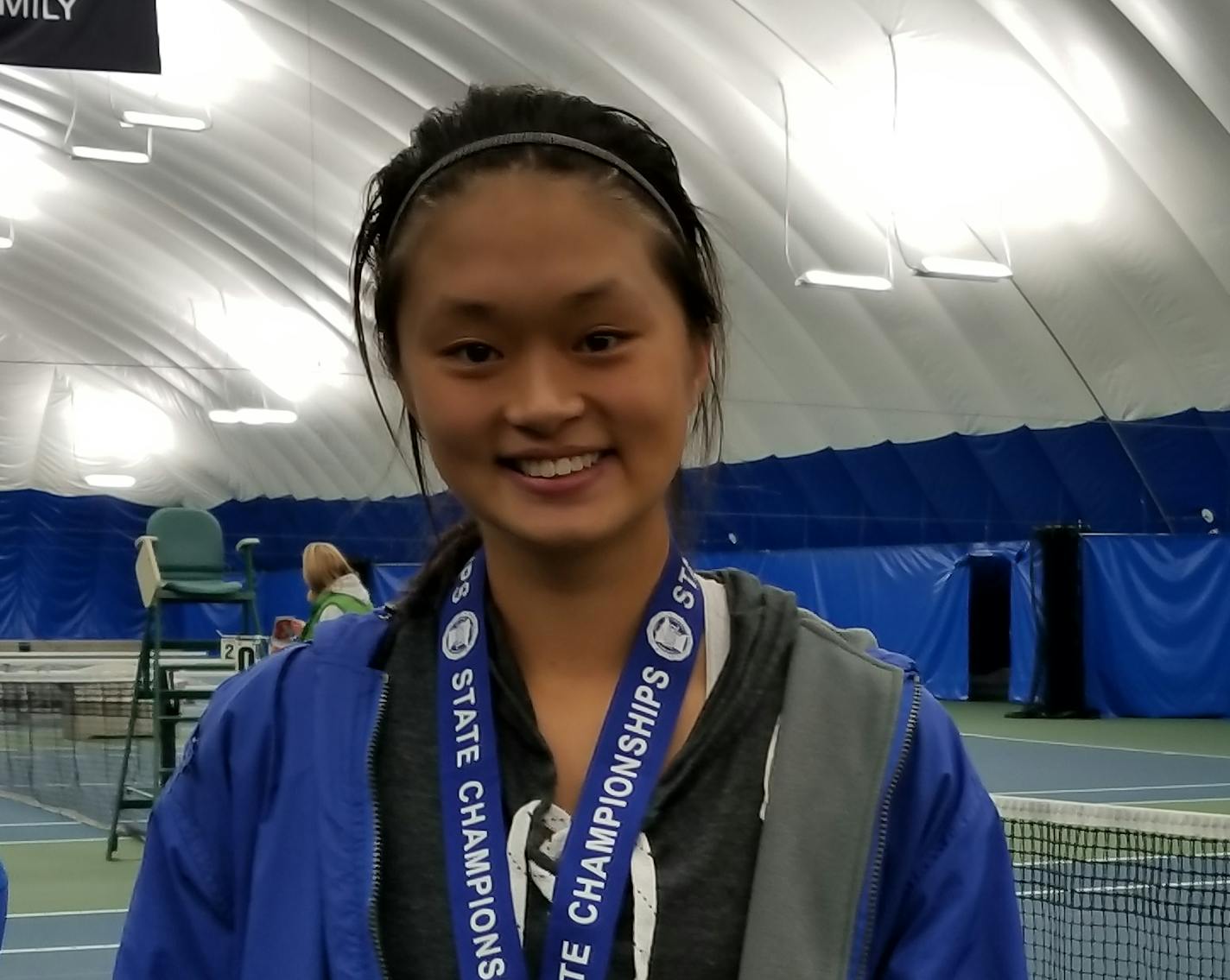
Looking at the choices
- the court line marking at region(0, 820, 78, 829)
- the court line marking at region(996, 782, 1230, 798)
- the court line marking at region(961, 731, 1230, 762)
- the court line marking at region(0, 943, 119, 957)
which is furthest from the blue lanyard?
the court line marking at region(961, 731, 1230, 762)

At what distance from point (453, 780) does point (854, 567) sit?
53.6ft

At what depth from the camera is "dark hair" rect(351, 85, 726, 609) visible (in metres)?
1.26

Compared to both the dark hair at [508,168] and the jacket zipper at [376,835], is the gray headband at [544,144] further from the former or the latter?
the jacket zipper at [376,835]

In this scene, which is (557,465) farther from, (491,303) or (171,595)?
(171,595)

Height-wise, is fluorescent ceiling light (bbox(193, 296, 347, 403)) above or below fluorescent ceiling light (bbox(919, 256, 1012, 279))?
below

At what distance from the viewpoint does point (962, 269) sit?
52.3 ft

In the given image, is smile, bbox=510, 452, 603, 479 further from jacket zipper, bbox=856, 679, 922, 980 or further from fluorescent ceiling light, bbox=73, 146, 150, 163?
fluorescent ceiling light, bbox=73, 146, 150, 163

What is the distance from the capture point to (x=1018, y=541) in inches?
714

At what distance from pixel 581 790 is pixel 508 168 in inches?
17.0

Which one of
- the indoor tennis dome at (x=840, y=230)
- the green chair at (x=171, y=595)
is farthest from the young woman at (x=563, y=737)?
the indoor tennis dome at (x=840, y=230)

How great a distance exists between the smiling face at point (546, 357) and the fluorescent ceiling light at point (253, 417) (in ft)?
33.5

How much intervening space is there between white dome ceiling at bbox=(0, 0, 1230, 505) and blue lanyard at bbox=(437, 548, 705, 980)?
1028 centimetres

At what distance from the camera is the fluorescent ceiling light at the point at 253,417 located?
36.9 feet

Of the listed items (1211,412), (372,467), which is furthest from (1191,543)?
(372,467)
